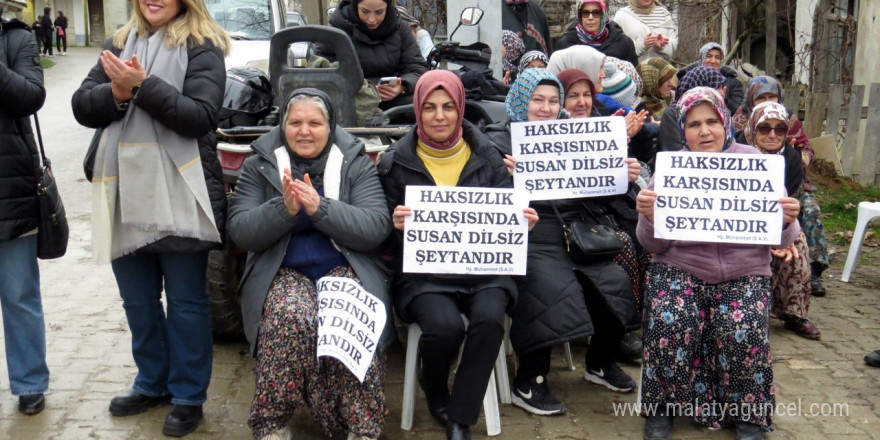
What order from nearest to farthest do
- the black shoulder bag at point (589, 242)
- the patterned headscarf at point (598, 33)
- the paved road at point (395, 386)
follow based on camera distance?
the paved road at point (395, 386), the black shoulder bag at point (589, 242), the patterned headscarf at point (598, 33)

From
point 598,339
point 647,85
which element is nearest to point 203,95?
point 598,339

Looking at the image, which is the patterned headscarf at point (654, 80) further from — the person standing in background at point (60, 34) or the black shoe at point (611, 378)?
the person standing in background at point (60, 34)

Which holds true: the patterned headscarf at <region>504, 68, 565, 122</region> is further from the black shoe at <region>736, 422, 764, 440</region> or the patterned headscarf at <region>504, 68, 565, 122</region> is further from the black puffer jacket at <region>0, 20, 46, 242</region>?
the black puffer jacket at <region>0, 20, 46, 242</region>

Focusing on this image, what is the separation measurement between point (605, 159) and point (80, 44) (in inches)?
1935

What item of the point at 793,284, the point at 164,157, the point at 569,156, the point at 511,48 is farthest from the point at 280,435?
the point at 511,48

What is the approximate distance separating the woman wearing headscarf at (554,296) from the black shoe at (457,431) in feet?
1.74

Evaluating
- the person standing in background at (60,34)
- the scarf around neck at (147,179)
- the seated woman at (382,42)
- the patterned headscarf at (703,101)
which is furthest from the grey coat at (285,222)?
the person standing in background at (60,34)

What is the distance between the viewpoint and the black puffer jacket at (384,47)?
6.30 meters

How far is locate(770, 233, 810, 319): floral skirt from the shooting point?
19.0 ft

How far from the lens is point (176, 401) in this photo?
14.4 feet

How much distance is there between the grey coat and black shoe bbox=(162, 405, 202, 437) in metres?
0.58

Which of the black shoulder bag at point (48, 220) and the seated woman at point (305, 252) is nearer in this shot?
the seated woman at point (305, 252)

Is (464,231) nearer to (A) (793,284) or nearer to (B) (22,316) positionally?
(B) (22,316)

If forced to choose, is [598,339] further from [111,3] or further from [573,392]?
[111,3]
